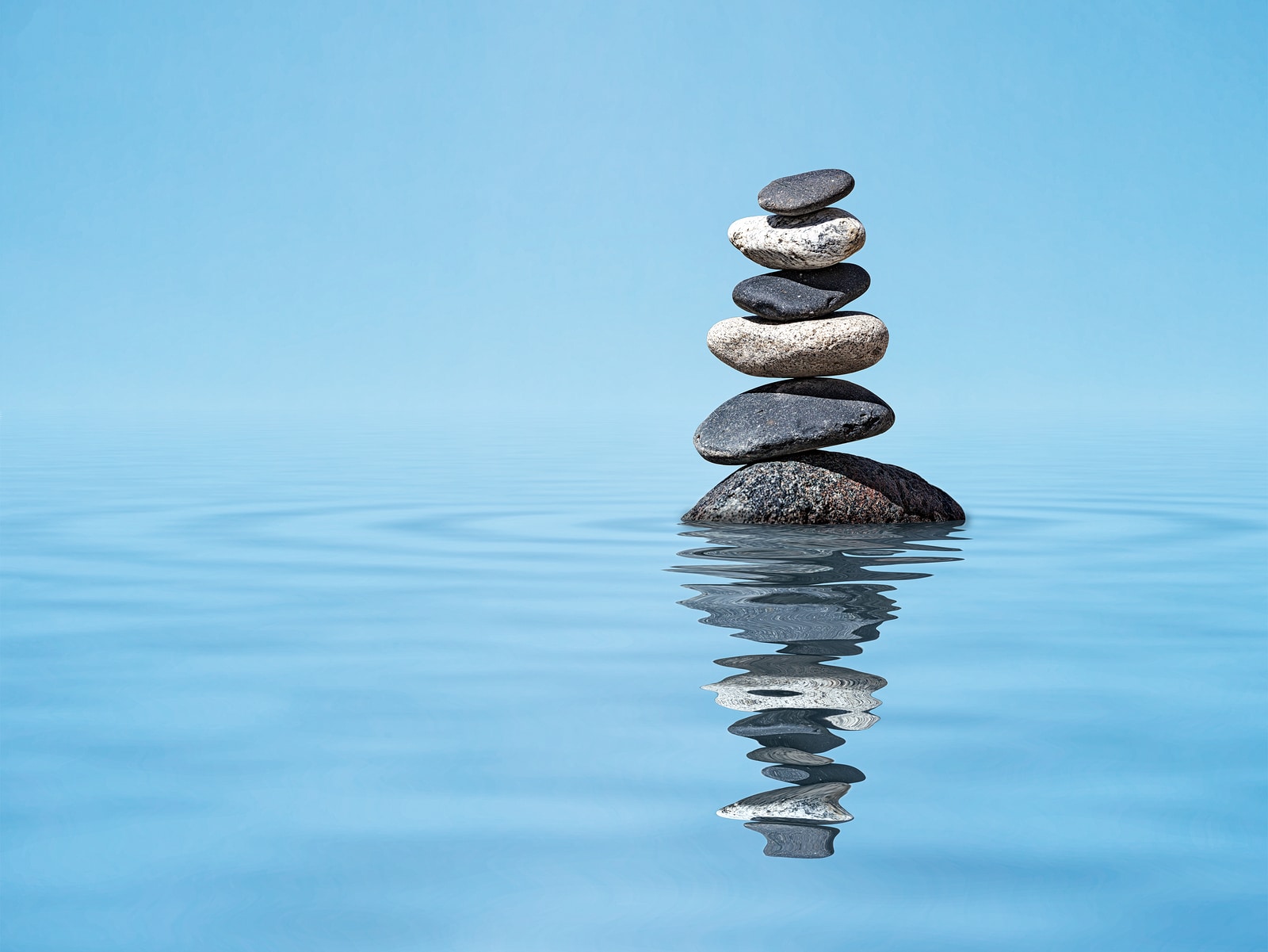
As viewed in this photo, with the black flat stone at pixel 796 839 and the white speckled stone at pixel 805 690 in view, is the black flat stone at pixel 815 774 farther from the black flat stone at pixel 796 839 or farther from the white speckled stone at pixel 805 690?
the white speckled stone at pixel 805 690

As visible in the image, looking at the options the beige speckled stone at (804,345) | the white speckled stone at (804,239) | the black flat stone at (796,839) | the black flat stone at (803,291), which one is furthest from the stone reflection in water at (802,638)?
the white speckled stone at (804,239)

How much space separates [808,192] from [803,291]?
0.83 metres

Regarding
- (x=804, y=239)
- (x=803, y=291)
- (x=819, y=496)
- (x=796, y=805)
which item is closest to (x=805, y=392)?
(x=803, y=291)

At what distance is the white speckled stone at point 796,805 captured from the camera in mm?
3096

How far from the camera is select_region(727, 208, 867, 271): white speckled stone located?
10727 millimetres

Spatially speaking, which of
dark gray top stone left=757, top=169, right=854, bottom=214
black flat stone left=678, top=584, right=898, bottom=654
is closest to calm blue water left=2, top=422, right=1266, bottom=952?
black flat stone left=678, top=584, right=898, bottom=654

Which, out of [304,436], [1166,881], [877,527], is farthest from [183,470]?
[1166,881]

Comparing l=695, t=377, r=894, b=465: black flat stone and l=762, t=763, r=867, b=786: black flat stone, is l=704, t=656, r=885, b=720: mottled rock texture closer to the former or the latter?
l=762, t=763, r=867, b=786: black flat stone

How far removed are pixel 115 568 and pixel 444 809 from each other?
17.9 ft

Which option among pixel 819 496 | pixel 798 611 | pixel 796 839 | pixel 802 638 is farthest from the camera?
pixel 819 496

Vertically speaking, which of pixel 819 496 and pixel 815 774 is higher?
pixel 819 496

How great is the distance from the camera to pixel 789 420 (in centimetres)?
1074

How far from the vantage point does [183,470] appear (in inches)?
674

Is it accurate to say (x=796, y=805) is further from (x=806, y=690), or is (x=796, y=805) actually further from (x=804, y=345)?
(x=804, y=345)
